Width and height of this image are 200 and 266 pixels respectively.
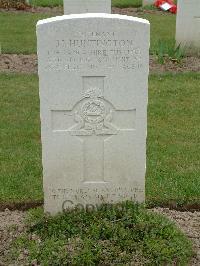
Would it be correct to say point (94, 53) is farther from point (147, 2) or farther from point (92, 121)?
point (147, 2)

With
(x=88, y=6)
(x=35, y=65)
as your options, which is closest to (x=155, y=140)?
(x=35, y=65)

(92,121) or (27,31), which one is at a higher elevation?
(27,31)

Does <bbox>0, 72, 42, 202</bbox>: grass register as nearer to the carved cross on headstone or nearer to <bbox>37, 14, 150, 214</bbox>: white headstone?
<bbox>37, 14, 150, 214</bbox>: white headstone

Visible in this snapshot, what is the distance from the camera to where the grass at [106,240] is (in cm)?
386

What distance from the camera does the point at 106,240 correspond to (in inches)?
157

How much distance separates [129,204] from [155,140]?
2.16 metres

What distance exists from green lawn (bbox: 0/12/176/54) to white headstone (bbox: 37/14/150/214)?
598 cm

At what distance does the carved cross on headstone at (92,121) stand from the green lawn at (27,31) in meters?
6.01

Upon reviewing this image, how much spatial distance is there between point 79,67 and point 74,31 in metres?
0.25

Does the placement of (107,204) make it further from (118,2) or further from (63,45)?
(118,2)

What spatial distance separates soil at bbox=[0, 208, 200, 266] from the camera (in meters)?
4.00

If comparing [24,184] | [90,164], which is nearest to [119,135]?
[90,164]

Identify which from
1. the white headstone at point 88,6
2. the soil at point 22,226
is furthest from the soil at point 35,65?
the soil at point 22,226

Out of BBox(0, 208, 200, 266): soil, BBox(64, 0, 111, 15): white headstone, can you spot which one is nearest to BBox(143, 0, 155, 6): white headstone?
BBox(64, 0, 111, 15): white headstone
